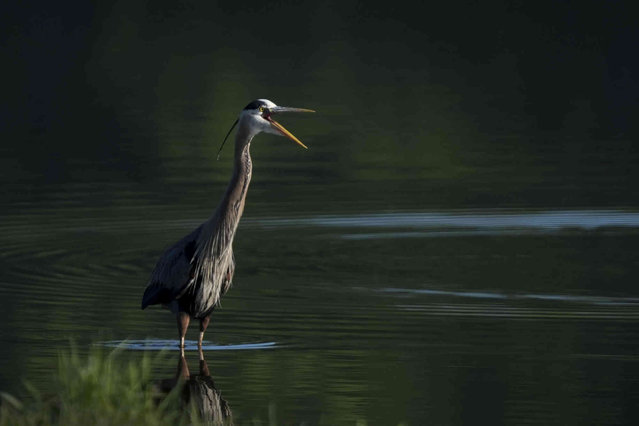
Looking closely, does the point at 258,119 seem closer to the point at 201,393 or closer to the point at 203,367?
the point at 203,367

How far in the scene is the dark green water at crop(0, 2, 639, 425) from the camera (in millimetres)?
11844

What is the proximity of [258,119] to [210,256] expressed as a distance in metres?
A: 0.89

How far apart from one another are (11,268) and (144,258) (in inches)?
46.5

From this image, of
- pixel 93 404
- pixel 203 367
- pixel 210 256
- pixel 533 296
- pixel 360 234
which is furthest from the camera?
pixel 360 234

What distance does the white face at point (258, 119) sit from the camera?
12.6m

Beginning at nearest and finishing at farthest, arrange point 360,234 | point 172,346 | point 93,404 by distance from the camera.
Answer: point 93,404 < point 172,346 < point 360,234

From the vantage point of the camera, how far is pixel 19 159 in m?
25.2

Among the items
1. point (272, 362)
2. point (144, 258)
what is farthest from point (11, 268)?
point (272, 362)

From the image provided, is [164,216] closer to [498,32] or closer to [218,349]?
[218,349]

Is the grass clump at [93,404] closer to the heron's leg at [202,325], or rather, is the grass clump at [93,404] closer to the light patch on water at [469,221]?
the heron's leg at [202,325]

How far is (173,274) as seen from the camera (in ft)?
41.1

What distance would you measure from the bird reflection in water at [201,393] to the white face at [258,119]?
1445mm

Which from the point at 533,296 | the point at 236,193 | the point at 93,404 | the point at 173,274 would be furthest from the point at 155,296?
the point at 533,296

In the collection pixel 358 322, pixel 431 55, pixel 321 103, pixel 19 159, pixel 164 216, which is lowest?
pixel 358 322
